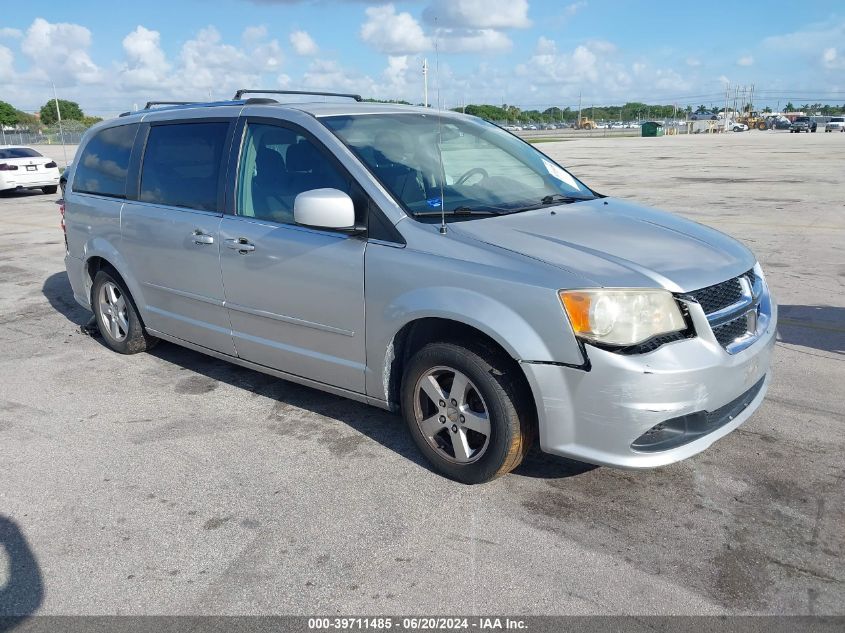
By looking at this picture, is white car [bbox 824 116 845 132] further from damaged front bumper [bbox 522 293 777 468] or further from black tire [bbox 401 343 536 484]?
black tire [bbox 401 343 536 484]

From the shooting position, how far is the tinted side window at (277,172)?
13.1 ft

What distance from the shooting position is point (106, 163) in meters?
5.63

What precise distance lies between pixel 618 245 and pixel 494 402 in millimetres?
974

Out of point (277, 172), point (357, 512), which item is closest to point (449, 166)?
point (277, 172)

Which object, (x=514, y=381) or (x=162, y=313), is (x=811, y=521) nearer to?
(x=514, y=381)

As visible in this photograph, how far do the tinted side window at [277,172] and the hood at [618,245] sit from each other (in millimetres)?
909

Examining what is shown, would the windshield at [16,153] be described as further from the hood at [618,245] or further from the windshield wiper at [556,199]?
the hood at [618,245]

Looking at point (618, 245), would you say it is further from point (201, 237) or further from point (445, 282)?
point (201, 237)

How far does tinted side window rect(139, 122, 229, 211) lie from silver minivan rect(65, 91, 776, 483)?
2cm

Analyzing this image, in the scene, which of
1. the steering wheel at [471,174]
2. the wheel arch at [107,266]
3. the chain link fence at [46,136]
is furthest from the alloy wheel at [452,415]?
the chain link fence at [46,136]

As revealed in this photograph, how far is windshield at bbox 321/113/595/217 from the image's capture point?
12.6 feet

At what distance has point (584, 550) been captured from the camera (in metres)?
3.04

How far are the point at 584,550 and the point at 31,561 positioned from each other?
93.4 inches

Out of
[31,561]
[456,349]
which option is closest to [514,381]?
[456,349]
